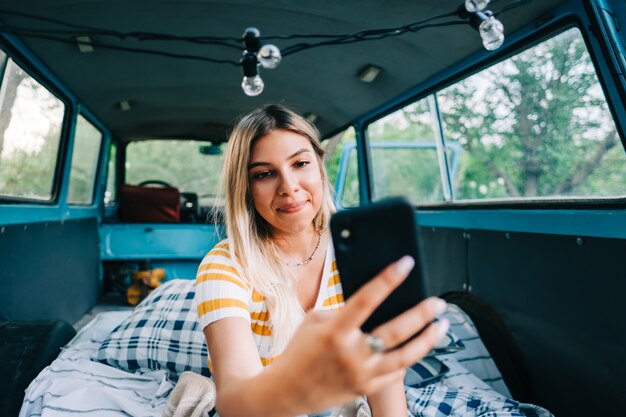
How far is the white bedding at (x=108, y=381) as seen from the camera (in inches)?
70.7

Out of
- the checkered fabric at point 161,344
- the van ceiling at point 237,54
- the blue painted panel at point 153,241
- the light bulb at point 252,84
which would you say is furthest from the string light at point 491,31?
the blue painted panel at point 153,241

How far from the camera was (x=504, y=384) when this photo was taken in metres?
2.38

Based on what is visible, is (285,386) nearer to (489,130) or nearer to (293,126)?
(293,126)

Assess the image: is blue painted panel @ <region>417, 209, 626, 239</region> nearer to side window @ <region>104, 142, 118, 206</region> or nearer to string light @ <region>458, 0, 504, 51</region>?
string light @ <region>458, 0, 504, 51</region>

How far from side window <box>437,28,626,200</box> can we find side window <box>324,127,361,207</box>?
1.34 meters

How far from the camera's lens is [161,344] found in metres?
2.39

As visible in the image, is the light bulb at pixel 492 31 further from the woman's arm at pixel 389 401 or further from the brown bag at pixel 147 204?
the brown bag at pixel 147 204

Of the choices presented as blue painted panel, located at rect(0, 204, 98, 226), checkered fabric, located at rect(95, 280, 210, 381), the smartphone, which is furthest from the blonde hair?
blue painted panel, located at rect(0, 204, 98, 226)

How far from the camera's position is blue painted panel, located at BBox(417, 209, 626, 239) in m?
1.73

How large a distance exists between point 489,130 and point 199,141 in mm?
3550

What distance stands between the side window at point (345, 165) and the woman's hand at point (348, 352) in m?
3.91

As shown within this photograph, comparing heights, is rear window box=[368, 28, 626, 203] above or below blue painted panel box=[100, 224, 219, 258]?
above

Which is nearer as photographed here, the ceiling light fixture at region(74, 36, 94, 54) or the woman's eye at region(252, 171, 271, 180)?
the woman's eye at region(252, 171, 271, 180)

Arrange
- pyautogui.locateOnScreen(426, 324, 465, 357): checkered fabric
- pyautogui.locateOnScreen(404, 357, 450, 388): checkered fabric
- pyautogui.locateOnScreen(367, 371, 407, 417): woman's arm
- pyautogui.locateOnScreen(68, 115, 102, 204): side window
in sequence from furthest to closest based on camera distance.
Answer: pyautogui.locateOnScreen(68, 115, 102, 204): side window
pyautogui.locateOnScreen(426, 324, 465, 357): checkered fabric
pyautogui.locateOnScreen(404, 357, 450, 388): checkered fabric
pyautogui.locateOnScreen(367, 371, 407, 417): woman's arm
